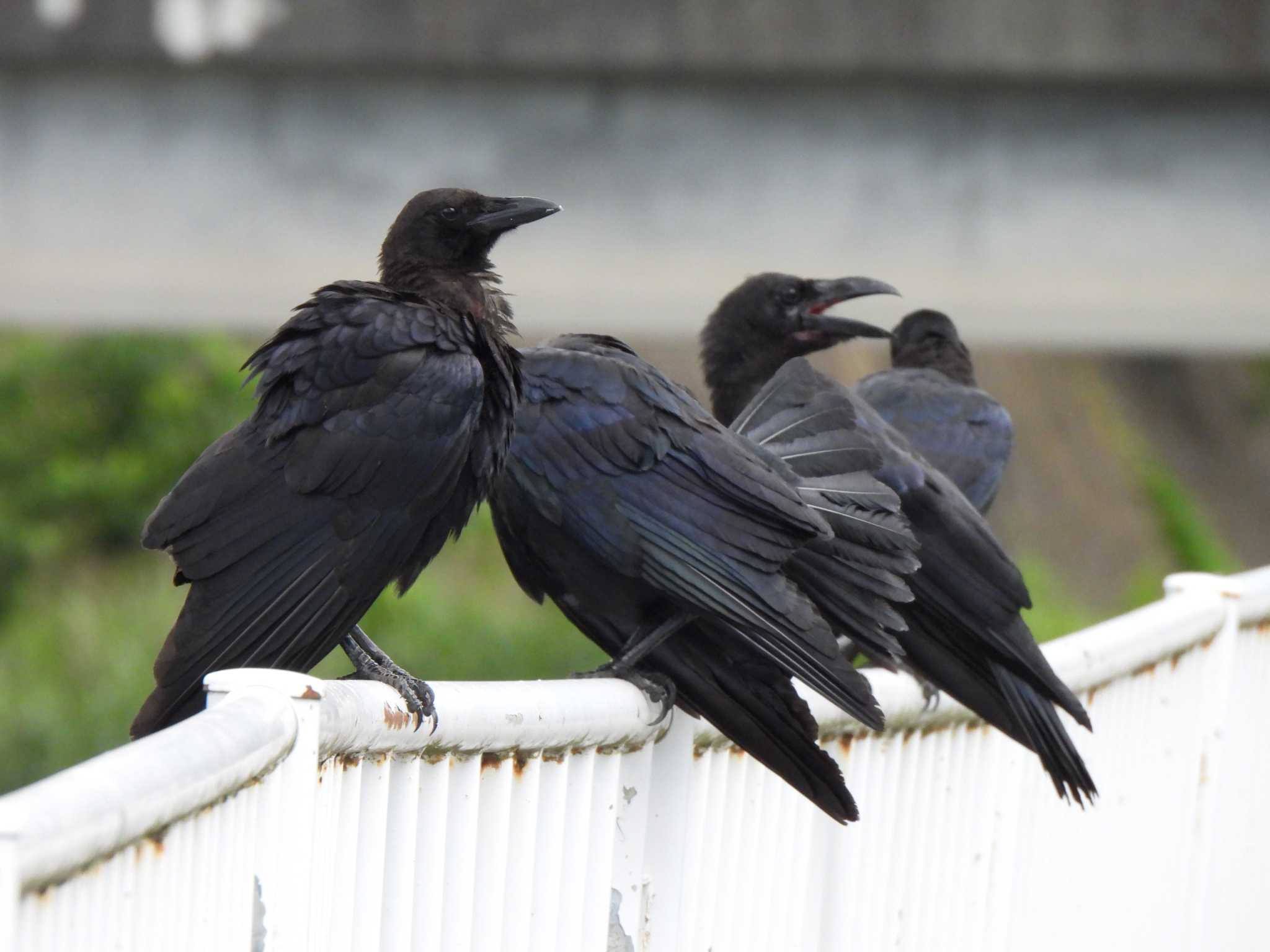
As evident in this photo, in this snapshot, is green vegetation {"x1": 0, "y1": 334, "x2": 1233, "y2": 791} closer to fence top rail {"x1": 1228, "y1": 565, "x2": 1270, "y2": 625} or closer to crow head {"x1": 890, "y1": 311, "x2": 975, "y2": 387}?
crow head {"x1": 890, "y1": 311, "x2": 975, "y2": 387}

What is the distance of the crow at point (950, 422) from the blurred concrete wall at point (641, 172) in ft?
9.49

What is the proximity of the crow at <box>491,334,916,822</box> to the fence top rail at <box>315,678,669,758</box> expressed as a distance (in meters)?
0.31

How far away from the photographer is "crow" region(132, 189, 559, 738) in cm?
332

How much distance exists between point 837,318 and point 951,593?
1.49 m

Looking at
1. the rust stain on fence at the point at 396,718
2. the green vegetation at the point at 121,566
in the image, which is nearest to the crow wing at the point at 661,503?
the rust stain on fence at the point at 396,718

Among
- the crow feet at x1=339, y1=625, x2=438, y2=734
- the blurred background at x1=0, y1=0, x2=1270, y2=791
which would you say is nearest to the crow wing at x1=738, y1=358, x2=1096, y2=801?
the crow feet at x1=339, y1=625, x2=438, y2=734

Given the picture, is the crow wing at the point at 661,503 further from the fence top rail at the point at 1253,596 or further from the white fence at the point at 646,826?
the fence top rail at the point at 1253,596

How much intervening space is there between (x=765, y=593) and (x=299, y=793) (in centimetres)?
158

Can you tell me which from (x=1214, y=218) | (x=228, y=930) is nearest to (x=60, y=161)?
(x=1214, y=218)

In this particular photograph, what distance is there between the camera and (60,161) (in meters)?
8.75

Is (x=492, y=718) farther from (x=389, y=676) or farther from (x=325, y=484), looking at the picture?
(x=325, y=484)

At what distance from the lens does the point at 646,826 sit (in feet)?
9.32

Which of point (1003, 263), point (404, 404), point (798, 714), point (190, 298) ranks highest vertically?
point (1003, 263)

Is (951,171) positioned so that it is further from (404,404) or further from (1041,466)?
(1041,466)
